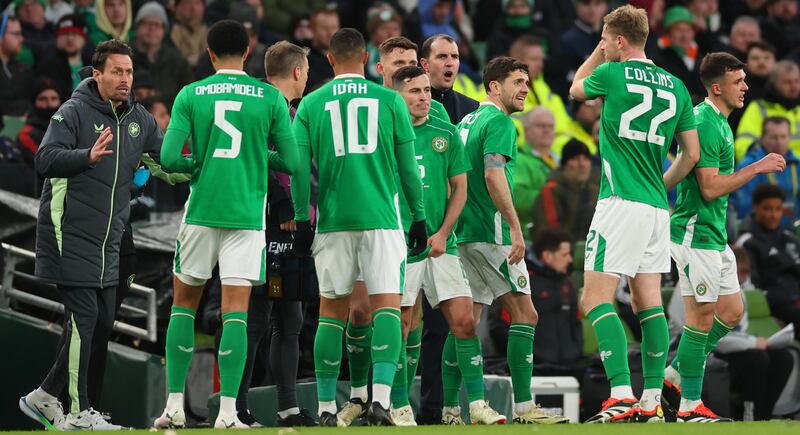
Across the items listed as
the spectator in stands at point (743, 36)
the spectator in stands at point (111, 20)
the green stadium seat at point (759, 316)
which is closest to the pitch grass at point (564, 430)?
the green stadium seat at point (759, 316)

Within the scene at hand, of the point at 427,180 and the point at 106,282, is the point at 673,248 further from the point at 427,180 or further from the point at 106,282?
the point at 106,282

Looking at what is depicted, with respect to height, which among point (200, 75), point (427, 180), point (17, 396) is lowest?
point (17, 396)

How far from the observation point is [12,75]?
14.1 meters

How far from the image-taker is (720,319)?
9711 mm

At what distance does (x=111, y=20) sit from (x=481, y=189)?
21.9ft

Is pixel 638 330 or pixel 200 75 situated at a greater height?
pixel 200 75

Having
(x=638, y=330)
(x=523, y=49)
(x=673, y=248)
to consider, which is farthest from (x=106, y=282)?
(x=523, y=49)

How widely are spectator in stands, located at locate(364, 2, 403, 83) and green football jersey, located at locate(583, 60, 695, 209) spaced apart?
24.4ft

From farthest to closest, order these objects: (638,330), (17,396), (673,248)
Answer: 1. (638,330)
2. (17,396)
3. (673,248)

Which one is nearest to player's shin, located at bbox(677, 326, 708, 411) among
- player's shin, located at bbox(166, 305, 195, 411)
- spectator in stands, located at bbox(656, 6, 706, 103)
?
player's shin, located at bbox(166, 305, 195, 411)

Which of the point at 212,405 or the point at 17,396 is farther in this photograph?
the point at 17,396

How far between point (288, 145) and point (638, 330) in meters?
5.69

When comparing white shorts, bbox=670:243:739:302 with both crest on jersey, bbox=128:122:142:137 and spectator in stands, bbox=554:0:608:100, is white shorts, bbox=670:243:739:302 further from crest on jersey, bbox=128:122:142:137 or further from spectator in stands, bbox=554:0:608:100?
spectator in stands, bbox=554:0:608:100

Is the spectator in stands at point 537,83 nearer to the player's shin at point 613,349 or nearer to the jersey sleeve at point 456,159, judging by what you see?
the jersey sleeve at point 456,159
